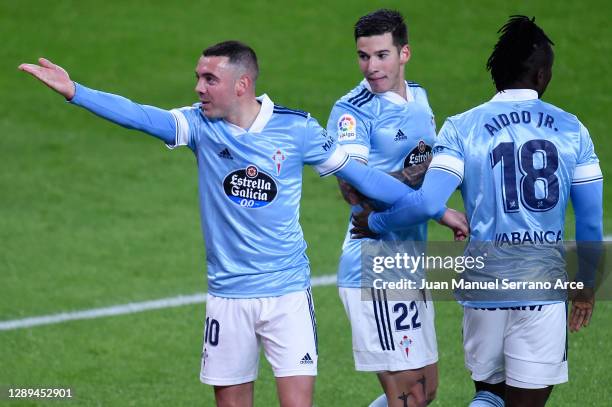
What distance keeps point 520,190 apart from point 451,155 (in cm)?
41

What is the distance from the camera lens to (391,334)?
7492 millimetres

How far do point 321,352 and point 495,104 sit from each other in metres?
4.12

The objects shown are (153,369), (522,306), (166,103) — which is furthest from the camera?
(166,103)

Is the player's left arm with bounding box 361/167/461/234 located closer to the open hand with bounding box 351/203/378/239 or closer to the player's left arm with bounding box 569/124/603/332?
the open hand with bounding box 351/203/378/239

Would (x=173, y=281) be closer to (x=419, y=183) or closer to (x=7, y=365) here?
(x=7, y=365)

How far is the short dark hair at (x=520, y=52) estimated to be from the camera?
21.5 feet

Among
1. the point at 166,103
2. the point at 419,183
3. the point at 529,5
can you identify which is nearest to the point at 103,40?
the point at 166,103

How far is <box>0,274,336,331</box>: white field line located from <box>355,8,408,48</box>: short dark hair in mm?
4626

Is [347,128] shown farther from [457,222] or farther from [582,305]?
[582,305]

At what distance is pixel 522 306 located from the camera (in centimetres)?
654

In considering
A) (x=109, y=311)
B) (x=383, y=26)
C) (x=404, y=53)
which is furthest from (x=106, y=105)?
(x=109, y=311)

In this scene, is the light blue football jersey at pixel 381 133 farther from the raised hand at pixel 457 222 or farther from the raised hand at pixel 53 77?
the raised hand at pixel 53 77

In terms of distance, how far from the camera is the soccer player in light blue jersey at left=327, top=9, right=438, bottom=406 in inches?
295

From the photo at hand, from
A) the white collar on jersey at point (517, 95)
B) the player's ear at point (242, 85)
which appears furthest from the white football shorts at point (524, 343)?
the player's ear at point (242, 85)
